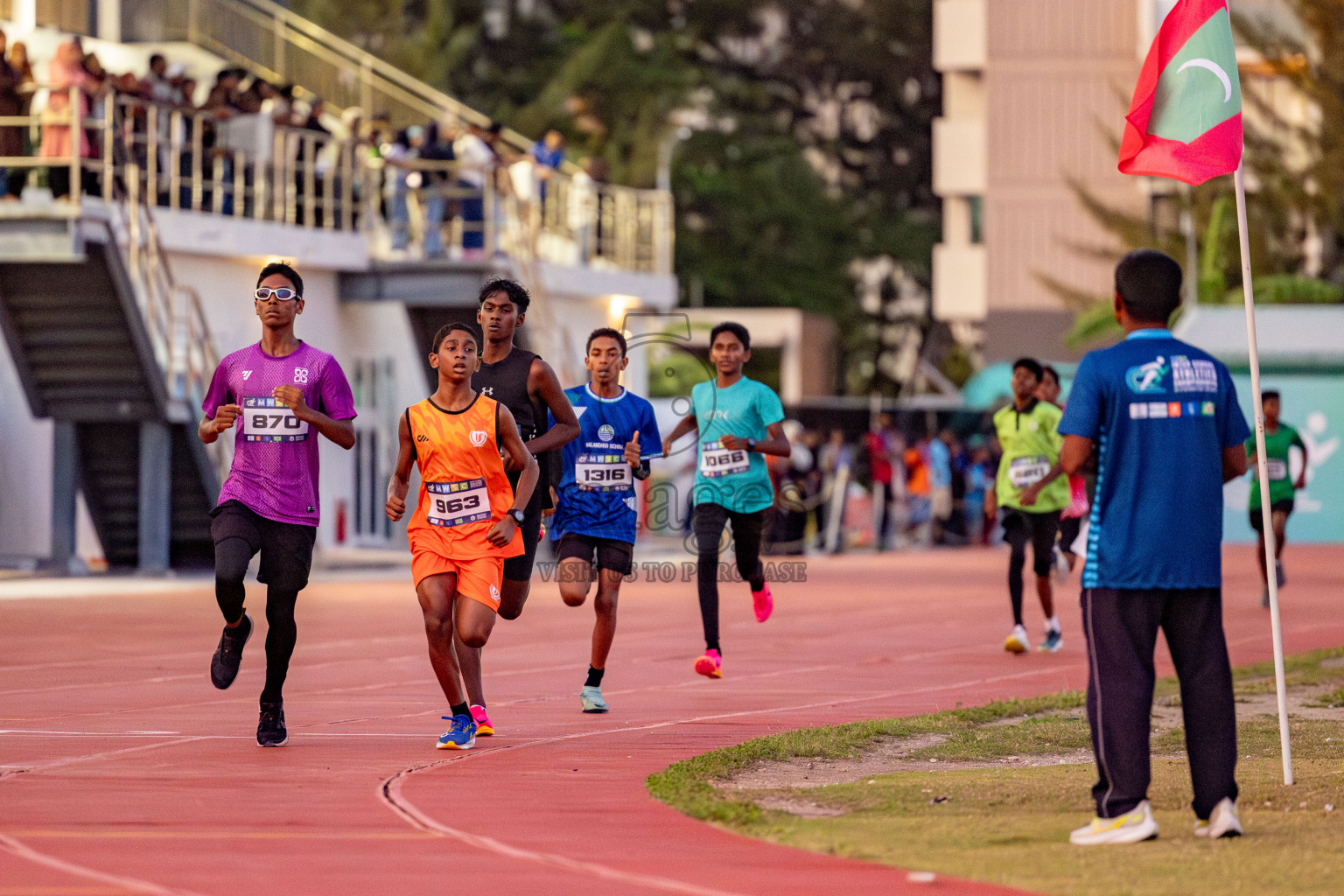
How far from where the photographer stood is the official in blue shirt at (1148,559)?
7410 millimetres

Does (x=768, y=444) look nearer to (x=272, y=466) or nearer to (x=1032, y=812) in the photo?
(x=272, y=466)

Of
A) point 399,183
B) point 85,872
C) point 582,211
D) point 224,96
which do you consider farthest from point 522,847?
point 582,211

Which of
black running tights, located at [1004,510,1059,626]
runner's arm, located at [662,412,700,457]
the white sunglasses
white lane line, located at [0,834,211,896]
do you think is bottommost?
white lane line, located at [0,834,211,896]

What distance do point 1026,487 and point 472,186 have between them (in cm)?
1524

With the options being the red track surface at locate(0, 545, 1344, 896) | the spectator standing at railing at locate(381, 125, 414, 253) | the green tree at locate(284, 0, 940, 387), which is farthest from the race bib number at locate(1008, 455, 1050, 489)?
the green tree at locate(284, 0, 940, 387)

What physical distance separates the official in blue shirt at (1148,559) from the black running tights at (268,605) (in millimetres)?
3980

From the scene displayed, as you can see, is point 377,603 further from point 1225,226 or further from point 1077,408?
point 1225,226

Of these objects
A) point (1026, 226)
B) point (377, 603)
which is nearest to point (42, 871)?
point (377, 603)

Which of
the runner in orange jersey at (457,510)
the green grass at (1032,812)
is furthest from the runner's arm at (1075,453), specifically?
the runner in orange jersey at (457,510)

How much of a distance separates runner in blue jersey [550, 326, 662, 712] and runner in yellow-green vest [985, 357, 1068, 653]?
4743mm

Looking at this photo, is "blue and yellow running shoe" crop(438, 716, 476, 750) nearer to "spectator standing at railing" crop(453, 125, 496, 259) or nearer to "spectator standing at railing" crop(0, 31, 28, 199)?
"spectator standing at railing" crop(0, 31, 28, 199)

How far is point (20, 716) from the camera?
1134 cm

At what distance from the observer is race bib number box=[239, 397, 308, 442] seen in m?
10.0

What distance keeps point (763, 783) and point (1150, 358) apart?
2.58m
